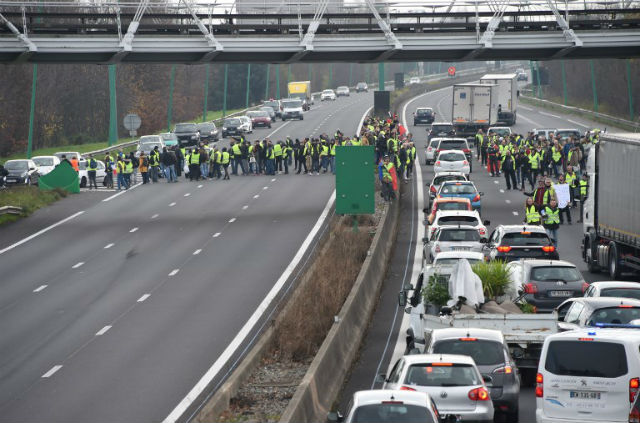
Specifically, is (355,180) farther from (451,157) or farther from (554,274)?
A: (451,157)

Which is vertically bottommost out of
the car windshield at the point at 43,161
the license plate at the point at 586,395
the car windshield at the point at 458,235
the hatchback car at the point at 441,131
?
the car windshield at the point at 43,161

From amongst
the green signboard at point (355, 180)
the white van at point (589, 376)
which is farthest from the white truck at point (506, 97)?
the white van at point (589, 376)

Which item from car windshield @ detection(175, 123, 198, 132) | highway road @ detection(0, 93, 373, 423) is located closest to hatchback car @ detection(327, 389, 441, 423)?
highway road @ detection(0, 93, 373, 423)

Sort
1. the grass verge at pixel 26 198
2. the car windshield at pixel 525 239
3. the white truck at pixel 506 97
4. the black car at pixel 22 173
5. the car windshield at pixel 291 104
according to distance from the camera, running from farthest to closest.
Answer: the car windshield at pixel 291 104 → the white truck at pixel 506 97 → the black car at pixel 22 173 → the grass verge at pixel 26 198 → the car windshield at pixel 525 239

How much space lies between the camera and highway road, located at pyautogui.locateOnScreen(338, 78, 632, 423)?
19875mm

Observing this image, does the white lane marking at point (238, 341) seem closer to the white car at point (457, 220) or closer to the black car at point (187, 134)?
the white car at point (457, 220)

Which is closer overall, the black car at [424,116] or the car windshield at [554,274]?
the car windshield at [554,274]

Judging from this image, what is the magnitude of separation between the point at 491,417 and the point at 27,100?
7782 centimetres

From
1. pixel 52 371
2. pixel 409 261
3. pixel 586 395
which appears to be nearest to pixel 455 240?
pixel 409 261

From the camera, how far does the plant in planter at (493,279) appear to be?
2233cm

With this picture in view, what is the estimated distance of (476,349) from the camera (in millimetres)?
16375

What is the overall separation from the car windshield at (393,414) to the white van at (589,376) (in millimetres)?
3006

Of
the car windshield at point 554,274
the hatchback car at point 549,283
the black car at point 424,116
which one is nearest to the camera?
the hatchback car at point 549,283

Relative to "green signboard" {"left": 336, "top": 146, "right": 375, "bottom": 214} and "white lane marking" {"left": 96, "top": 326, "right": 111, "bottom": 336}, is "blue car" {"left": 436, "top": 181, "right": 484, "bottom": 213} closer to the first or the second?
"green signboard" {"left": 336, "top": 146, "right": 375, "bottom": 214}
